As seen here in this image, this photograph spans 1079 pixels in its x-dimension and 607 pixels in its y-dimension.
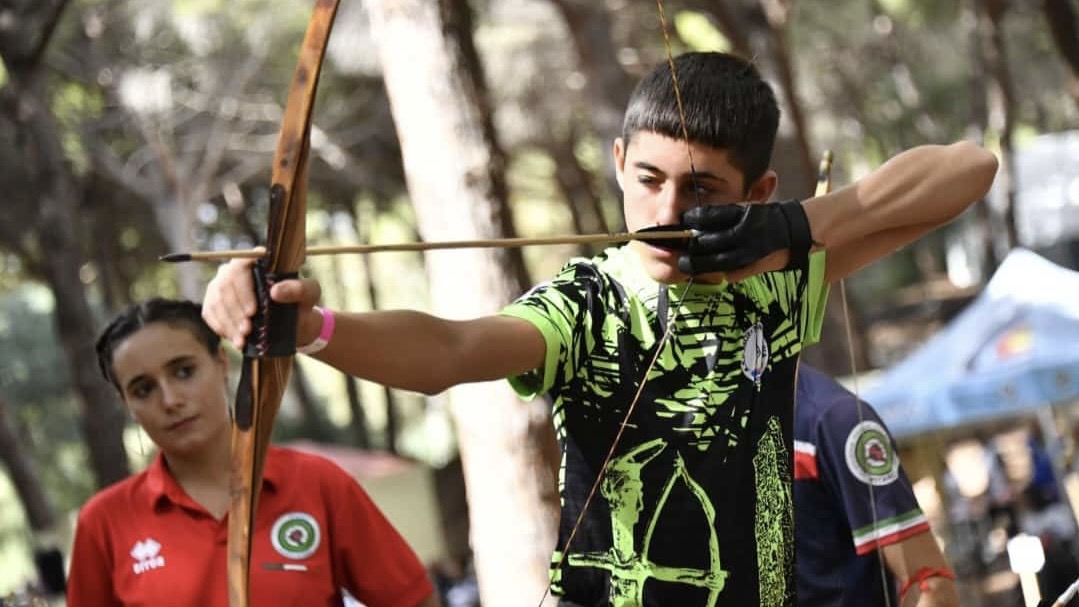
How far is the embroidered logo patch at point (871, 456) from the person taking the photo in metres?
3.33

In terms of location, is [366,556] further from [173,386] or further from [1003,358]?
[1003,358]

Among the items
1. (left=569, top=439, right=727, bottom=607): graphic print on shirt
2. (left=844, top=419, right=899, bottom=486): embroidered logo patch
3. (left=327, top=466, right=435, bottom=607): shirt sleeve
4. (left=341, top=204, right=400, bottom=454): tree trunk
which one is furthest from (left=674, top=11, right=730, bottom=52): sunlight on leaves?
(left=569, top=439, right=727, bottom=607): graphic print on shirt

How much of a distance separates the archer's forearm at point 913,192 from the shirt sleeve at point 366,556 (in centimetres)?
107

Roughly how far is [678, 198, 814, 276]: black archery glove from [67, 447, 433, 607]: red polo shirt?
43.4 inches

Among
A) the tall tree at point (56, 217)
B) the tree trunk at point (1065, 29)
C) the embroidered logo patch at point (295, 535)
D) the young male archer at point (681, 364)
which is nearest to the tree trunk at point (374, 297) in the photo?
the tall tree at point (56, 217)

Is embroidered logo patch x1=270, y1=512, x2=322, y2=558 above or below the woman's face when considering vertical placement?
below

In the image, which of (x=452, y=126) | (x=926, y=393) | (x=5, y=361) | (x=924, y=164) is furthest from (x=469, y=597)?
(x=5, y=361)

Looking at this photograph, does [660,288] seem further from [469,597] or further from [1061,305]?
[469,597]

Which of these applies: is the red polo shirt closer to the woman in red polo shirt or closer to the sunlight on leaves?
the woman in red polo shirt

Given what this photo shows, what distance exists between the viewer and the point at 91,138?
16.6m

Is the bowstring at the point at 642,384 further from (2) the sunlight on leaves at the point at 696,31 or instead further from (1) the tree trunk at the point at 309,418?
(1) the tree trunk at the point at 309,418

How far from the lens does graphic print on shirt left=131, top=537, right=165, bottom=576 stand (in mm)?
3025

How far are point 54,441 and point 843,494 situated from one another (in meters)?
27.2

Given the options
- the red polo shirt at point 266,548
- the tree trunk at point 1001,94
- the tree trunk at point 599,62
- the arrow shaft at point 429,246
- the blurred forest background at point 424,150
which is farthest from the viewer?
the tree trunk at point 1001,94
